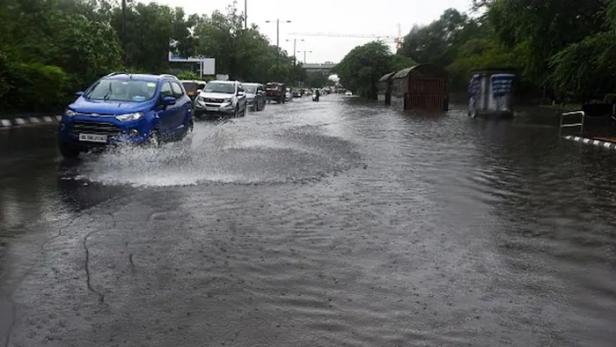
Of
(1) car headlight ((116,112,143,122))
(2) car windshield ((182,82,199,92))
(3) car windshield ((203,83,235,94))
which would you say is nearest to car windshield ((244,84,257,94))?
(2) car windshield ((182,82,199,92))

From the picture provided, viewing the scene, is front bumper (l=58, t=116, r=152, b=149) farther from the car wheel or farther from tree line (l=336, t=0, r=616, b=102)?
tree line (l=336, t=0, r=616, b=102)

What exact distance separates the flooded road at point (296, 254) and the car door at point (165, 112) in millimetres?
710

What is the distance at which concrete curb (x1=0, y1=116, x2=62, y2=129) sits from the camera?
20188mm

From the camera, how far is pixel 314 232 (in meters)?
7.14

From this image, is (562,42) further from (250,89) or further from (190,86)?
(190,86)

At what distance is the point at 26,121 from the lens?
70.6 ft

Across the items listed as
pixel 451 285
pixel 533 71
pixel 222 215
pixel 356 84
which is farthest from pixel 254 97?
pixel 356 84

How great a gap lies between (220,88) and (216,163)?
55.7 ft

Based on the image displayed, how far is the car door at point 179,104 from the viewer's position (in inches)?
556

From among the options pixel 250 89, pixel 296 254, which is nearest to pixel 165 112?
pixel 296 254

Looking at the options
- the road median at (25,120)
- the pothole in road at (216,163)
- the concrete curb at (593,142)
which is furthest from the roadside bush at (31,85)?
the concrete curb at (593,142)

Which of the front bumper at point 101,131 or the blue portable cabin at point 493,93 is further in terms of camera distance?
the blue portable cabin at point 493,93

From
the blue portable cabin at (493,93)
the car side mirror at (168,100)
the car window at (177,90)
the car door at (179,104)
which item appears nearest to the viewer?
the car side mirror at (168,100)

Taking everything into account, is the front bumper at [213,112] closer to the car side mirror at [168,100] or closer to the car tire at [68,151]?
the car side mirror at [168,100]
